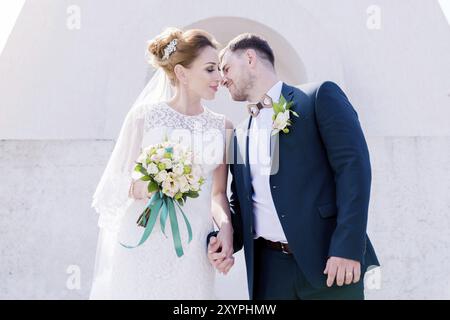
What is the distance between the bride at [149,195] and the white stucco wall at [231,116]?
97.9 inches

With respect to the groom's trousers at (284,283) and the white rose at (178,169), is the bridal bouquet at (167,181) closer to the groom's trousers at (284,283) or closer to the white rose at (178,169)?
the white rose at (178,169)

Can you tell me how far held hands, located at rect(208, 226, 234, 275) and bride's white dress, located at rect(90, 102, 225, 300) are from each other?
0.11m

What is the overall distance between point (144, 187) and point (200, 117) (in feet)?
2.30

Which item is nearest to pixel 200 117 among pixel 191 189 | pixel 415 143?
pixel 191 189

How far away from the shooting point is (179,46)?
348 centimetres

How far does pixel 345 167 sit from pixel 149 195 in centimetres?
123

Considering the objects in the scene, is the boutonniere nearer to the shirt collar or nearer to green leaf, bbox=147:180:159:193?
the shirt collar

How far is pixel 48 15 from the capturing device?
6609 millimetres

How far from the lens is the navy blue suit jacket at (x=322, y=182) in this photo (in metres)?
2.62

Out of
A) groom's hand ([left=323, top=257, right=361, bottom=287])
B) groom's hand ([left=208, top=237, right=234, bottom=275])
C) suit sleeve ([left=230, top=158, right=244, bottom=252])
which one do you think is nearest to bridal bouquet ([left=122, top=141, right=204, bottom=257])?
groom's hand ([left=208, top=237, right=234, bottom=275])

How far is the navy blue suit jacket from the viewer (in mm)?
2615

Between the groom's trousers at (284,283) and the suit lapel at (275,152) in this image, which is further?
the suit lapel at (275,152)

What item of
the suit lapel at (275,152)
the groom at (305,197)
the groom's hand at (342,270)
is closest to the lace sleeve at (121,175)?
the groom at (305,197)
